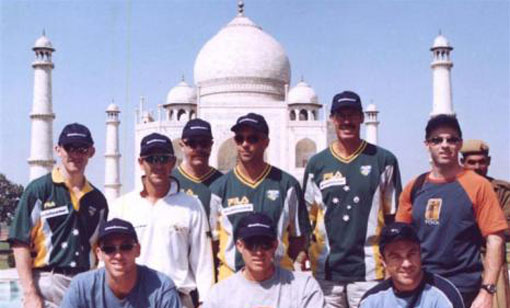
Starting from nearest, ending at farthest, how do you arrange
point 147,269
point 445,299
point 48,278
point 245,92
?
point 445,299 < point 147,269 < point 48,278 < point 245,92

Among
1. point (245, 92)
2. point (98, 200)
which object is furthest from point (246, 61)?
point (98, 200)

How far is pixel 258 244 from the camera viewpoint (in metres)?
3.09

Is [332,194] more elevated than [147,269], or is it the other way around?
[332,194]

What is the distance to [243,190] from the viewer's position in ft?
12.0

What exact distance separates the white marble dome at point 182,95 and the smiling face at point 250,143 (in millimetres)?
25186

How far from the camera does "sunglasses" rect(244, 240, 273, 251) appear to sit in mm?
3088

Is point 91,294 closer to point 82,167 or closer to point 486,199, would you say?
point 82,167

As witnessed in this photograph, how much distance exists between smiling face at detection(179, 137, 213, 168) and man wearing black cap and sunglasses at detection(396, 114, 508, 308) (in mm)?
1330

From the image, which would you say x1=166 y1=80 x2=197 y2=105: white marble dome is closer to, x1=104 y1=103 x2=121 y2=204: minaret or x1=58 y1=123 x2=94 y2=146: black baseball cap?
x1=104 y1=103 x2=121 y2=204: minaret

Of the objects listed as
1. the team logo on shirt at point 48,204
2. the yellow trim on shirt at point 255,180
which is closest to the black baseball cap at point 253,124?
the yellow trim on shirt at point 255,180

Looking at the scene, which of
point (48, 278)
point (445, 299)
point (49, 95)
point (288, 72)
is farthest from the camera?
point (288, 72)

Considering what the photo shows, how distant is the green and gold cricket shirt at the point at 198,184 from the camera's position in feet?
13.2

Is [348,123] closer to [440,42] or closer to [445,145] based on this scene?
[445,145]

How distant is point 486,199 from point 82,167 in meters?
2.16
